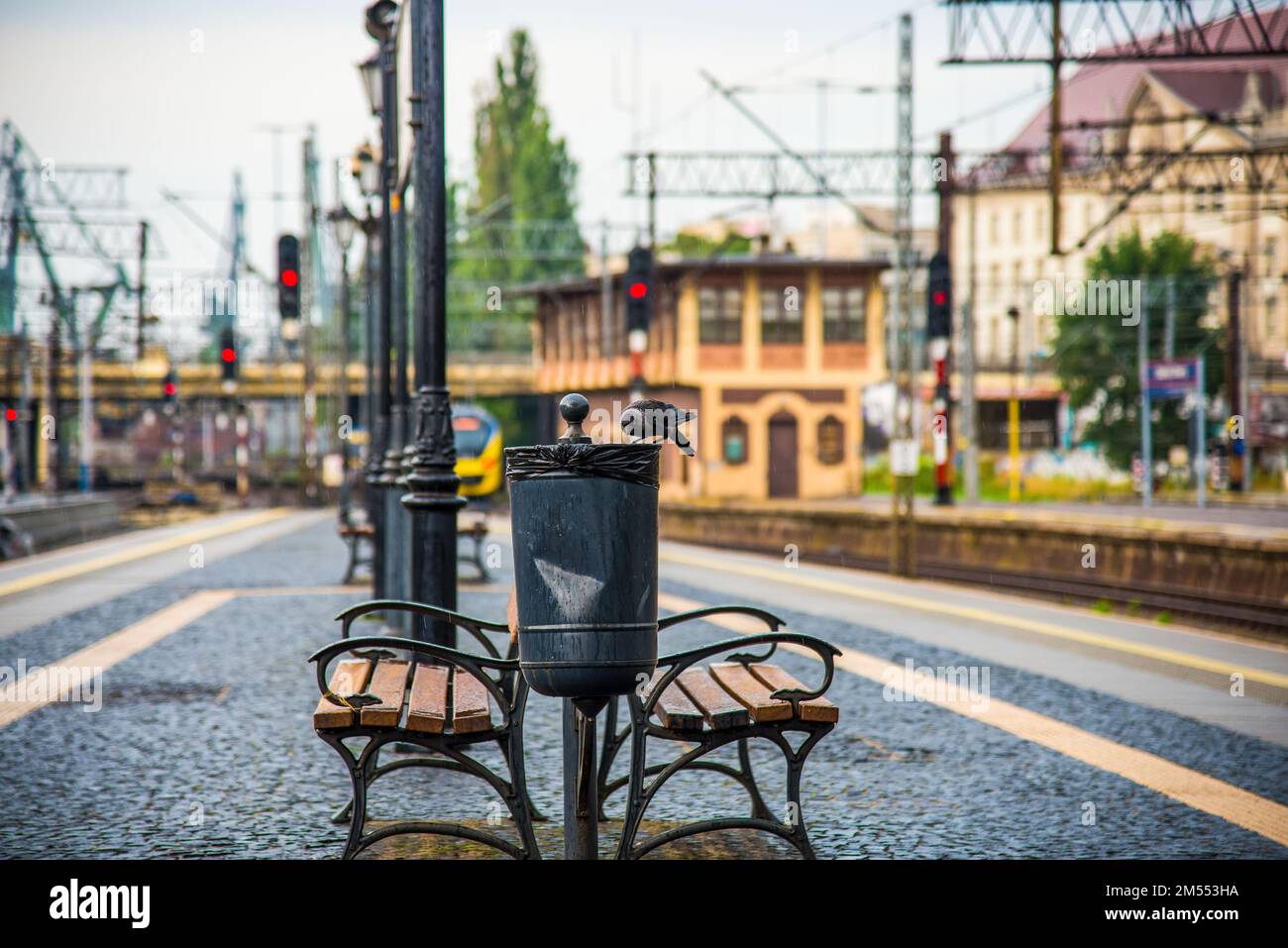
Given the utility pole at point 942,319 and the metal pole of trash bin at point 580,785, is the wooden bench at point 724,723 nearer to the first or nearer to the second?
the metal pole of trash bin at point 580,785

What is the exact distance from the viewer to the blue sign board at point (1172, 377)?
125ft

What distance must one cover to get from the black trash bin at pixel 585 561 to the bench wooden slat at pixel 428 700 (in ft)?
1.63

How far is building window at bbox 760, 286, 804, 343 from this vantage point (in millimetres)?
51188

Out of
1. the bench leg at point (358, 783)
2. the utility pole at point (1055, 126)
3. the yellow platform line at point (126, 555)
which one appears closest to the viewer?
the bench leg at point (358, 783)

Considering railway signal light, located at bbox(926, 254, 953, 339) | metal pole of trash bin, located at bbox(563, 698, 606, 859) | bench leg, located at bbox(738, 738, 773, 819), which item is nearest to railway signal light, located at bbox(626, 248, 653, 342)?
railway signal light, located at bbox(926, 254, 953, 339)

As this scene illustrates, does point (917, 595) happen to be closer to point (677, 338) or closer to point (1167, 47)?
point (677, 338)

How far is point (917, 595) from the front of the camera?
15641 mm

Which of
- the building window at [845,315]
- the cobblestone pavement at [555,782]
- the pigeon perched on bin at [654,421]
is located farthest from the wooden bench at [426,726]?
the building window at [845,315]

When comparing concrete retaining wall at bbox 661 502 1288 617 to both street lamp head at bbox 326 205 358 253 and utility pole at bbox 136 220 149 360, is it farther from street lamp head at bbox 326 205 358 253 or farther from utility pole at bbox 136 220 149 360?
utility pole at bbox 136 220 149 360

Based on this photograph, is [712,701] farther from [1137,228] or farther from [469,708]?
[1137,228]

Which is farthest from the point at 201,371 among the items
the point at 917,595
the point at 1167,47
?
the point at 917,595

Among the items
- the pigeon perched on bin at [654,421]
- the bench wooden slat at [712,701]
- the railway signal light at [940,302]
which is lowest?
the bench wooden slat at [712,701]

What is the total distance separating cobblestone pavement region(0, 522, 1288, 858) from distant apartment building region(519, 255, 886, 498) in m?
40.9

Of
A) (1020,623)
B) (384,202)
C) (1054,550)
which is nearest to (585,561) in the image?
(384,202)
